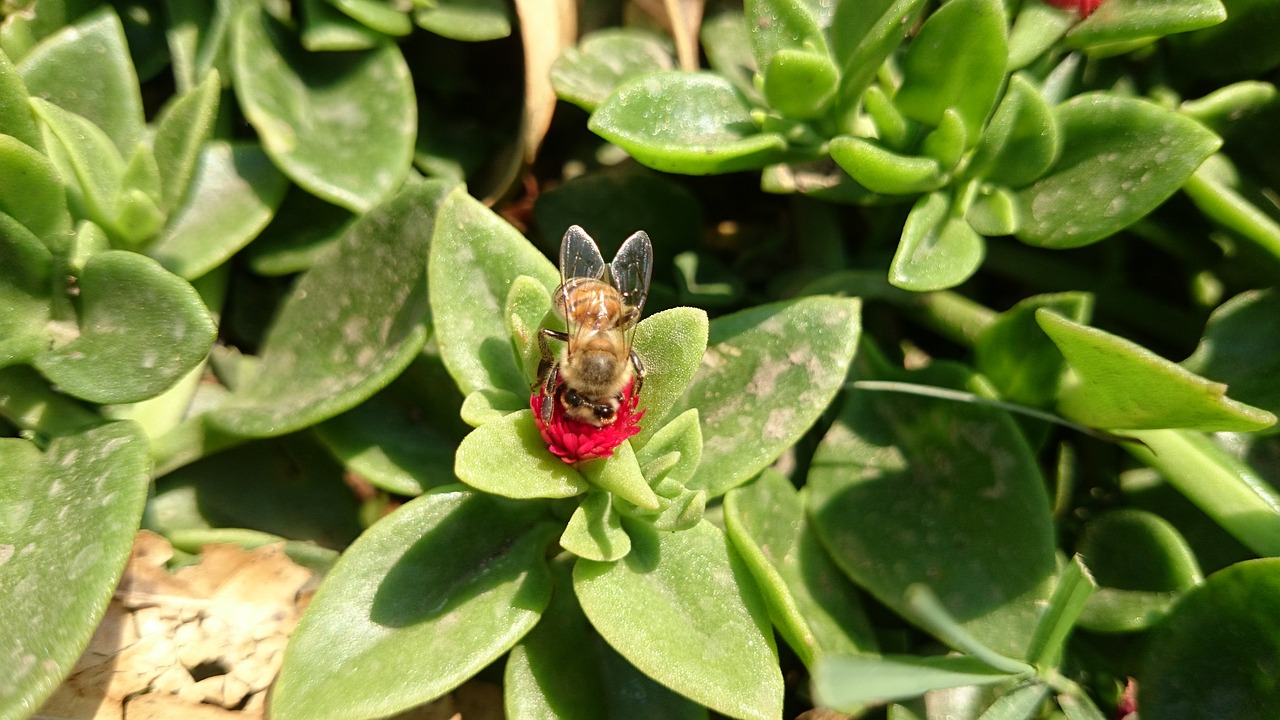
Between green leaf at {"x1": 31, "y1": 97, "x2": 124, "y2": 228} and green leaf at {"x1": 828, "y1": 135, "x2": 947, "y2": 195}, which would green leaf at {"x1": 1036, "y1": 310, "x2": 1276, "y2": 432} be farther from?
green leaf at {"x1": 31, "y1": 97, "x2": 124, "y2": 228}

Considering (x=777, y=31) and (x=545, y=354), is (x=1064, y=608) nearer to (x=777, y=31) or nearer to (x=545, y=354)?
(x=545, y=354)

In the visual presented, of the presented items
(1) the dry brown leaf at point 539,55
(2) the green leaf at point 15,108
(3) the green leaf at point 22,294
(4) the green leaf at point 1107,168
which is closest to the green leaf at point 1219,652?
(4) the green leaf at point 1107,168

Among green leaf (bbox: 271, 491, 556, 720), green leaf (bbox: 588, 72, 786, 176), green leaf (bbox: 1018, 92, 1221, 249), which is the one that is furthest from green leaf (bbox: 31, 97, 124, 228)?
green leaf (bbox: 1018, 92, 1221, 249)

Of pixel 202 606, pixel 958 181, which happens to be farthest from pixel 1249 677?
pixel 202 606

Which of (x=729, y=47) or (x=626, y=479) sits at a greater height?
(x=729, y=47)

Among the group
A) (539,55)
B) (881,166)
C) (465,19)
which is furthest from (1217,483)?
(465,19)

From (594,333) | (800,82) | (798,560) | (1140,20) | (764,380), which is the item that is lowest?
(798,560)

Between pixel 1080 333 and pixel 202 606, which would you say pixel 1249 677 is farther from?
pixel 202 606
